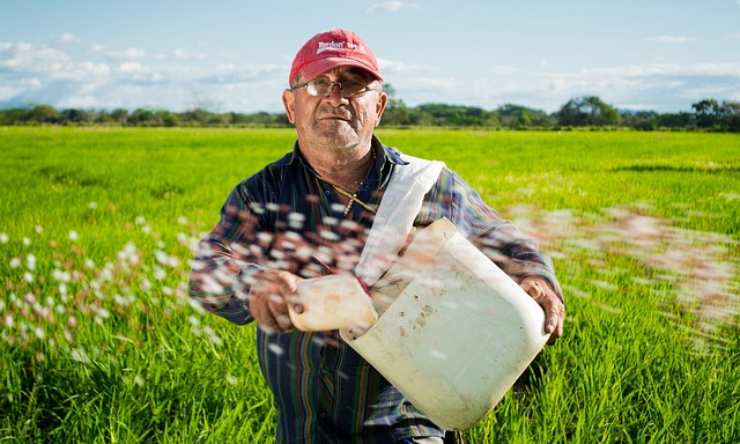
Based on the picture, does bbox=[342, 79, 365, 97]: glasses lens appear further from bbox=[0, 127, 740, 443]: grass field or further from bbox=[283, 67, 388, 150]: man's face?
bbox=[0, 127, 740, 443]: grass field

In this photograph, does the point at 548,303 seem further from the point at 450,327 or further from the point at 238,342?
the point at 238,342

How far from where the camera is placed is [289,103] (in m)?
1.76

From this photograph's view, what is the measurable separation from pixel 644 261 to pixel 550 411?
2.52 m

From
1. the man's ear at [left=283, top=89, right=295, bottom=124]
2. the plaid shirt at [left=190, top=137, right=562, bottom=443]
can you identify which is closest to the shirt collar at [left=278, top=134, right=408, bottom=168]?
the plaid shirt at [left=190, top=137, right=562, bottom=443]

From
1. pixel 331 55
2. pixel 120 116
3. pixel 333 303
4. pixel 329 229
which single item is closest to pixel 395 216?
pixel 329 229

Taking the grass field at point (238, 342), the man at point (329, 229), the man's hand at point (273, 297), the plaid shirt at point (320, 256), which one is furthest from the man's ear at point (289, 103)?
the grass field at point (238, 342)

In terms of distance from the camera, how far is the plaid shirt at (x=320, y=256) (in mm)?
1531

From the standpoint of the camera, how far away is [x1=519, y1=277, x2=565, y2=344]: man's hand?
1.28 metres

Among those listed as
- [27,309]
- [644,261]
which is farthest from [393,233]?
[644,261]

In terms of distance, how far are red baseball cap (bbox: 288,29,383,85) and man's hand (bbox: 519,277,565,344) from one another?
2.14ft

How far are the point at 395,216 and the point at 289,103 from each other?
0.55m

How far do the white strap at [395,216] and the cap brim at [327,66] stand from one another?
26 centimetres

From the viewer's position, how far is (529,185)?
8539mm

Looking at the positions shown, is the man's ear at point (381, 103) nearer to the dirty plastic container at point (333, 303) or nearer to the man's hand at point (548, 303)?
the man's hand at point (548, 303)
